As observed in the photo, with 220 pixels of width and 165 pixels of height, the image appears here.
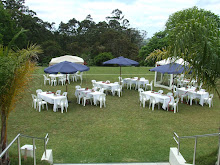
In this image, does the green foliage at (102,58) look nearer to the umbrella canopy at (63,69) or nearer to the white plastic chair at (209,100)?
the umbrella canopy at (63,69)

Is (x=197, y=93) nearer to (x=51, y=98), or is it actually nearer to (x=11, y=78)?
(x=51, y=98)

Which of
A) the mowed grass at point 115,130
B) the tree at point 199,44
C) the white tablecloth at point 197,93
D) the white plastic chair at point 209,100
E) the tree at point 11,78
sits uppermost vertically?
the tree at point 199,44

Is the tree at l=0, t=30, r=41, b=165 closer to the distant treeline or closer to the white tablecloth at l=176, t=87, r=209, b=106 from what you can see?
the white tablecloth at l=176, t=87, r=209, b=106

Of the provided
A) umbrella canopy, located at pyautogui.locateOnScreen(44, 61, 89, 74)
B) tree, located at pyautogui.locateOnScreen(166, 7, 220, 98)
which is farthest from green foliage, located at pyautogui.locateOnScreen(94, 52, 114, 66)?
tree, located at pyautogui.locateOnScreen(166, 7, 220, 98)

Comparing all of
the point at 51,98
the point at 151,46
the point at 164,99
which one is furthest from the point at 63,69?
the point at 151,46

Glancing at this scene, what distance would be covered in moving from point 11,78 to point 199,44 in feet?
13.2

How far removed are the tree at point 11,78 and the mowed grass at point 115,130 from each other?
0.42 m

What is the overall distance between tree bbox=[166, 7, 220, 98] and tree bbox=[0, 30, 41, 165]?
3.27m

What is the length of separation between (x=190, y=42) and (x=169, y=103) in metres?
6.67

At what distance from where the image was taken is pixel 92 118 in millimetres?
9531

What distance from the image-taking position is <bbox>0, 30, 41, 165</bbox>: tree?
14.0 feet

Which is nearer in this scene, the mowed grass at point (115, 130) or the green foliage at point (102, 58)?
the mowed grass at point (115, 130)

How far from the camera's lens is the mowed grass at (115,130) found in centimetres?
609

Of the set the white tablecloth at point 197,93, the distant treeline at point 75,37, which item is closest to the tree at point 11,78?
the white tablecloth at point 197,93
